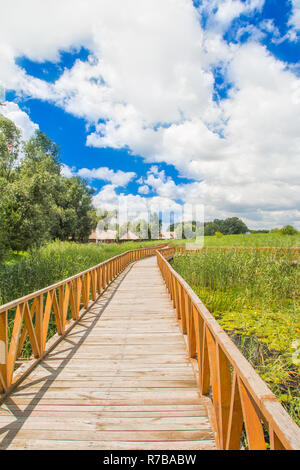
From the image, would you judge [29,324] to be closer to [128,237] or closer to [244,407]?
[244,407]

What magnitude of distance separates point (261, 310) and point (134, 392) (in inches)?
203

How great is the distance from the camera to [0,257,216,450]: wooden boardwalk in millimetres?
2080

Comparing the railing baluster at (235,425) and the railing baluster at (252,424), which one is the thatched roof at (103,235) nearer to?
the railing baluster at (235,425)

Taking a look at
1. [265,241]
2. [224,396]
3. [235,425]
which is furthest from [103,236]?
[235,425]

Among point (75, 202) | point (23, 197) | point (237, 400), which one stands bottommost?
point (237, 400)

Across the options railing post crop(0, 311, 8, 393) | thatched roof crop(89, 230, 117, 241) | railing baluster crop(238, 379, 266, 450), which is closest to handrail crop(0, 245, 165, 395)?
railing post crop(0, 311, 8, 393)

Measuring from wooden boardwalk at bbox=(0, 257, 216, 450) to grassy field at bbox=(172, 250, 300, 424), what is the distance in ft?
3.63

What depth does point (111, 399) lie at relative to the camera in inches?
104

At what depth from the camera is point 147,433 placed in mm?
2131

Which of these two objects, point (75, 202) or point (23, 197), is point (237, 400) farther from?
point (75, 202)

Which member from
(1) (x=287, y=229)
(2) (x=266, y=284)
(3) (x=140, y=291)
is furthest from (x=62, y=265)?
(1) (x=287, y=229)

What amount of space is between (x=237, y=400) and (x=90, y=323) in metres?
4.08

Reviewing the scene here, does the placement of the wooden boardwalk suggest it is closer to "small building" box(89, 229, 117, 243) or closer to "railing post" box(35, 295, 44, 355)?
"railing post" box(35, 295, 44, 355)

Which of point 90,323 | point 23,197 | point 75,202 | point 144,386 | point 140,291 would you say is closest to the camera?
point 144,386
